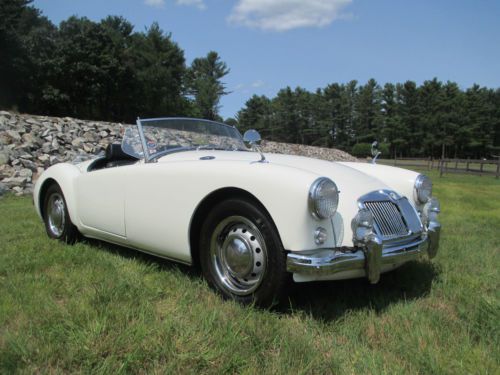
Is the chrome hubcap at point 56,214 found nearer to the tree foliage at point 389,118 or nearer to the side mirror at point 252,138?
the side mirror at point 252,138

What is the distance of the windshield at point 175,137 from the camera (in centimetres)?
360

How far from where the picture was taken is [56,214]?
4.23 metres

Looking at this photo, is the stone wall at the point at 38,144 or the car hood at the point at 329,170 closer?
the car hood at the point at 329,170

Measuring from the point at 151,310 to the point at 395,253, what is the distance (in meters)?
1.47

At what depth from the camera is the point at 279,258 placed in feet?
7.54

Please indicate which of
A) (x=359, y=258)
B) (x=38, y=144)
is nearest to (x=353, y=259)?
(x=359, y=258)

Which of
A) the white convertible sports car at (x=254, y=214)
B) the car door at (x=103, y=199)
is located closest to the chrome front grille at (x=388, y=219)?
the white convertible sports car at (x=254, y=214)

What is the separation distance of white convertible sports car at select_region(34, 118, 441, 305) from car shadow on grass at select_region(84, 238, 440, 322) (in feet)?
0.77

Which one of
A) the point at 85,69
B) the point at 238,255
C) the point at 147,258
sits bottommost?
the point at 147,258

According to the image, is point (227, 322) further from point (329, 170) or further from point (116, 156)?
point (116, 156)

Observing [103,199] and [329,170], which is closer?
[329,170]

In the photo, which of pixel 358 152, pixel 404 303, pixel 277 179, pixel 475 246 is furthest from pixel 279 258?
pixel 358 152

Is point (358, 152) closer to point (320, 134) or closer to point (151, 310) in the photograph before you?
point (320, 134)

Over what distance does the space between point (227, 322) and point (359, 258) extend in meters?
0.80
